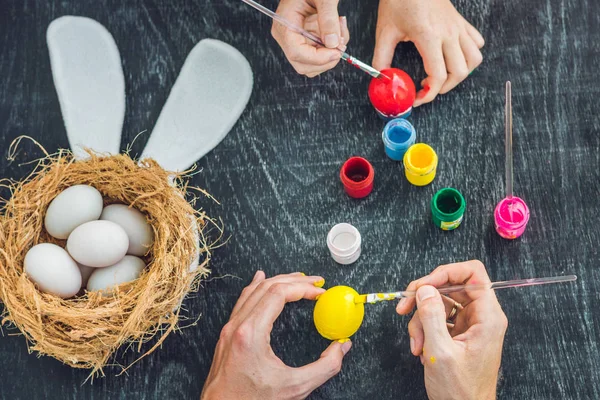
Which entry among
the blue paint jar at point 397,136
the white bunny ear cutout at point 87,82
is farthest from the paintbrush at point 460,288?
the white bunny ear cutout at point 87,82

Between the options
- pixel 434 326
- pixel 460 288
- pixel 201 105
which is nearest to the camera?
pixel 434 326

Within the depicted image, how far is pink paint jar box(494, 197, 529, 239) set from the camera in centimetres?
121

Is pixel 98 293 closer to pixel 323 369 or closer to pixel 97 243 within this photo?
pixel 97 243

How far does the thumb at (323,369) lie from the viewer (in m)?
1.12

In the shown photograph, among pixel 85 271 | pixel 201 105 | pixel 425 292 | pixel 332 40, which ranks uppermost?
pixel 332 40

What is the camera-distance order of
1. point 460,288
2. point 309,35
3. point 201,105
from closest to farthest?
point 460,288 → point 309,35 → point 201,105

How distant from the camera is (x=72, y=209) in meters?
1.12

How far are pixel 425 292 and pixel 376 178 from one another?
0.28m

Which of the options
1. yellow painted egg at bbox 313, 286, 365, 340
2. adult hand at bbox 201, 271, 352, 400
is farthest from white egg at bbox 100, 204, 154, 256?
yellow painted egg at bbox 313, 286, 365, 340

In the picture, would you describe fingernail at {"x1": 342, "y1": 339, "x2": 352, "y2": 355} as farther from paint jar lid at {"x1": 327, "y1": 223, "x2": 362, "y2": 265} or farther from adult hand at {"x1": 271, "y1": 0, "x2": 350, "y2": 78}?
adult hand at {"x1": 271, "y1": 0, "x2": 350, "y2": 78}

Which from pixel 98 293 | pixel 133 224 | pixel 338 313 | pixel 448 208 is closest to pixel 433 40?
pixel 448 208

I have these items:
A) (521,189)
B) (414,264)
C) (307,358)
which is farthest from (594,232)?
(307,358)

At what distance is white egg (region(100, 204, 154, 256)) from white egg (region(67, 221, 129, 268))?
42mm

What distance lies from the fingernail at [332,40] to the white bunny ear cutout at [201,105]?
218mm
